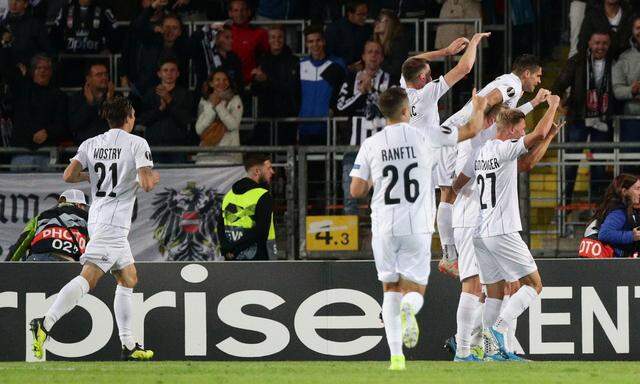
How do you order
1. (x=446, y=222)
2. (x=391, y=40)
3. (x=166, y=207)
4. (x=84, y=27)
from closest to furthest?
(x=446, y=222) → (x=166, y=207) → (x=391, y=40) → (x=84, y=27)

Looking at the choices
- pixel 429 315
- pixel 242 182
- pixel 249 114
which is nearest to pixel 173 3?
pixel 249 114

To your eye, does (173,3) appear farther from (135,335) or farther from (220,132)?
(135,335)

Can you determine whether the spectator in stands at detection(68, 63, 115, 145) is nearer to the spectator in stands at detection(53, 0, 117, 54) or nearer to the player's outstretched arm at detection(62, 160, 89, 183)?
the spectator in stands at detection(53, 0, 117, 54)

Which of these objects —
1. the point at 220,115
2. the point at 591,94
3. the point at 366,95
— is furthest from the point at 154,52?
the point at 591,94

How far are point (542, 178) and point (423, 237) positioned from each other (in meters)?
6.84

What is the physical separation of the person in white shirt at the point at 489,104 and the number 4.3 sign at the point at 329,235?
2108mm

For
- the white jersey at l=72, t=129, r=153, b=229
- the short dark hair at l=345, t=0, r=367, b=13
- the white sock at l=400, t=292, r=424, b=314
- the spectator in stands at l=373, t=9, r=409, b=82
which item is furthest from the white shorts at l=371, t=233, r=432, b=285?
the short dark hair at l=345, t=0, r=367, b=13

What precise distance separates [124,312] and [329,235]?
3.30m

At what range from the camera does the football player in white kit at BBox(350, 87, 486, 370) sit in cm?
1105

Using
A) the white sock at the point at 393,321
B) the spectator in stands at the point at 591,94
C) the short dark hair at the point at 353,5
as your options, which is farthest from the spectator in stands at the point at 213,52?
the white sock at the point at 393,321

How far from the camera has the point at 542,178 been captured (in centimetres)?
1773

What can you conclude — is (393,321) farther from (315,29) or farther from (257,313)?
(315,29)

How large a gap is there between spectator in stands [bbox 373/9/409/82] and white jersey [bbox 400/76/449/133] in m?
3.99

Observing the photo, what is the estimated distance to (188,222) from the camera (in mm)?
16156
